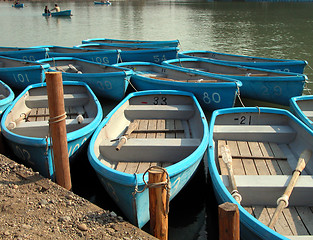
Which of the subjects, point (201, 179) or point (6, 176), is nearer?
Answer: point (6, 176)

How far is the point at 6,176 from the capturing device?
512 centimetres

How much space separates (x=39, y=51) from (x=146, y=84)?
6.12m

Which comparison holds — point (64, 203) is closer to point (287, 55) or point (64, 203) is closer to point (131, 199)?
point (131, 199)

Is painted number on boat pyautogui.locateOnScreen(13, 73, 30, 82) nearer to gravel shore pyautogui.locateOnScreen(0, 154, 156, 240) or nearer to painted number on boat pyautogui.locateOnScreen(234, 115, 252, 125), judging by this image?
gravel shore pyautogui.locateOnScreen(0, 154, 156, 240)

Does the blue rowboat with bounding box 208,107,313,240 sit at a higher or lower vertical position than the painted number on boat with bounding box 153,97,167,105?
lower

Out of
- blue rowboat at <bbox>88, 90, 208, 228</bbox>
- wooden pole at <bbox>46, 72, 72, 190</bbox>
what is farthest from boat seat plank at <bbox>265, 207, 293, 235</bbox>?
wooden pole at <bbox>46, 72, 72, 190</bbox>

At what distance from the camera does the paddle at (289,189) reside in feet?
13.0

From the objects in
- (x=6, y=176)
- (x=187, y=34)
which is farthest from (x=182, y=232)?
(x=187, y=34)

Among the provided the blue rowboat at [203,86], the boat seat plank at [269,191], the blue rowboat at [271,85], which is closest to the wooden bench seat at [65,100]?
the blue rowboat at [203,86]

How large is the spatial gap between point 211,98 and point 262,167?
346 cm

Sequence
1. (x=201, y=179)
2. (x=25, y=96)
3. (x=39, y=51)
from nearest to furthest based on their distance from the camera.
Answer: (x=201, y=179), (x=25, y=96), (x=39, y=51)

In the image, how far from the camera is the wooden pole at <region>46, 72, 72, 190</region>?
14.7 feet

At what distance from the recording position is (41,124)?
22.1 feet

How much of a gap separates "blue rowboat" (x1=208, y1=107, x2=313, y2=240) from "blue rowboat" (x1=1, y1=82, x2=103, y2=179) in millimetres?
2550
